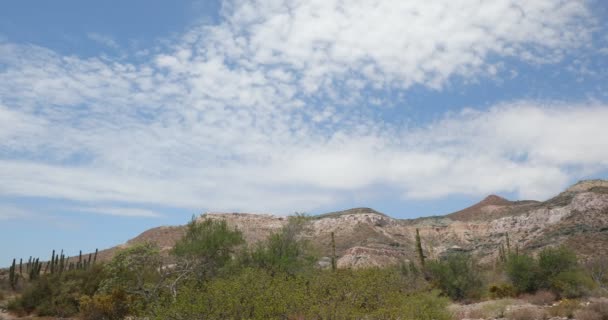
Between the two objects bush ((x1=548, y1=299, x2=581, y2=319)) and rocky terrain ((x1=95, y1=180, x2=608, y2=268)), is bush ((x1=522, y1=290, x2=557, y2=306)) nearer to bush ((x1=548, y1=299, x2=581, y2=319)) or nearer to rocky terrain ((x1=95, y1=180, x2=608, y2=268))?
bush ((x1=548, y1=299, x2=581, y2=319))

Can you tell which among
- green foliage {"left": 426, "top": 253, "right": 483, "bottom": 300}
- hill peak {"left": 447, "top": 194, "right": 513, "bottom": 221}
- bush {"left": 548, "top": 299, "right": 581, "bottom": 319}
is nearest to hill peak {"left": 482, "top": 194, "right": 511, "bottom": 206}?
hill peak {"left": 447, "top": 194, "right": 513, "bottom": 221}

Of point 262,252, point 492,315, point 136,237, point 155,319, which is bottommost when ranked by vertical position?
point 492,315

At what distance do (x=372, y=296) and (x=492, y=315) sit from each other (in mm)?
12657

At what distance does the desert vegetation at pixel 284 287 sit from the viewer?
11.8 meters

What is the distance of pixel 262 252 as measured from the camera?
961 inches

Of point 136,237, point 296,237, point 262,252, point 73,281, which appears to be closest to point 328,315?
point 262,252

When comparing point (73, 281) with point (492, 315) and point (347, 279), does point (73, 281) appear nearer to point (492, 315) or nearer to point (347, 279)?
point (347, 279)

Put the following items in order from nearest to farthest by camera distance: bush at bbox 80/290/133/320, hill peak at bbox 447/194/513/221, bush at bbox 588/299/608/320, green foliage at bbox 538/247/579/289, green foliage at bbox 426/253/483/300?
bush at bbox 588/299/608/320
bush at bbox 80/290/133/320
green foliage at bbox 538/247/579/289
green foliage at bbox 426/253/483/300
hill peak at bbox 447/194/513/221

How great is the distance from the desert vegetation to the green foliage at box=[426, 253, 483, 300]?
0.22 feet

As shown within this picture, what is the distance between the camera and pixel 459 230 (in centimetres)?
8006

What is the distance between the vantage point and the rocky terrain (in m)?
57.5

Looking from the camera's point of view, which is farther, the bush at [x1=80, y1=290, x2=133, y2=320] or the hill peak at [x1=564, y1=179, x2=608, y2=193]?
the hill peak at [x1=564, y1=179, x2=608, y2=193]

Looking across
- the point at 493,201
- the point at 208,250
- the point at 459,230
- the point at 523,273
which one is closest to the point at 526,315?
the point at 523,273

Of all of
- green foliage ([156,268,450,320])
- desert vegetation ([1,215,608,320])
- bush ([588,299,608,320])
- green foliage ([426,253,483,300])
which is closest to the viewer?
green foliage ([156,268,450,320])
